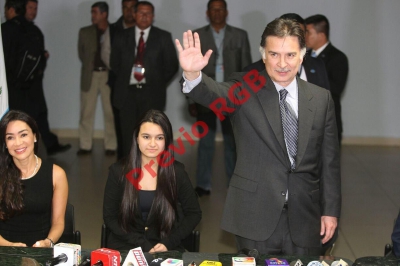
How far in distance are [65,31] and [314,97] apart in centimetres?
640

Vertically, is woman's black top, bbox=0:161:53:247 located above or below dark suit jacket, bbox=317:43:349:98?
below

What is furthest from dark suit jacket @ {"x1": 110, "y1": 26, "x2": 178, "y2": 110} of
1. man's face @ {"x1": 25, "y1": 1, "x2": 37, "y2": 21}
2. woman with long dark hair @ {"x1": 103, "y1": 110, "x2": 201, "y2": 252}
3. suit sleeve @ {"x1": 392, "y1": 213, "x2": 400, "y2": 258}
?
suit sleeve @ {"x1": 392, "y1": 213, "x2": 400, "y2": 258}

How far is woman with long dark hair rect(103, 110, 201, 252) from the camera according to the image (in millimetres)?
3674

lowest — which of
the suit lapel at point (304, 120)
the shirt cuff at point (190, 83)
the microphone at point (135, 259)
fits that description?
the microphone at point (135, 259)

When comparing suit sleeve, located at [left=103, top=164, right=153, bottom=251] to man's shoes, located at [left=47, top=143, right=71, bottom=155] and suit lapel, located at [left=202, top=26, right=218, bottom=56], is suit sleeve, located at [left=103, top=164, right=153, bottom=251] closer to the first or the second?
suit lapel, located at [left=202, top=26, right=218, bottom=56]

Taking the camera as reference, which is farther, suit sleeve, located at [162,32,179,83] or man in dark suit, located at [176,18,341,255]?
suit sleeve, located at [162,32,179,83]

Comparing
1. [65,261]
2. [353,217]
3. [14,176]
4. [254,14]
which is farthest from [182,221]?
[254,14]

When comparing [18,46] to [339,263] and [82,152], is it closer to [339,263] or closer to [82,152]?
[82,152]

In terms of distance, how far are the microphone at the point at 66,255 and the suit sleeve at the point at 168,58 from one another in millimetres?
4285

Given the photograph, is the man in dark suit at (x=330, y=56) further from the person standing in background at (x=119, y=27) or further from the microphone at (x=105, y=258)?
the microphone at (x=105, y=258)

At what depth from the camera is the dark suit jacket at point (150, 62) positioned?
664 centimetres

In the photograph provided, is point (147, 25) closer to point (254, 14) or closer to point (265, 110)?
point (254, 14)

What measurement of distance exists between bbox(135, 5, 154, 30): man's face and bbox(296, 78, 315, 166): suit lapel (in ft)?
12.4

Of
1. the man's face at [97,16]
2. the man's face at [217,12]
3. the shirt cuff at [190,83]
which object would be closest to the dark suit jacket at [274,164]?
the shirt cuff at [190,83]
